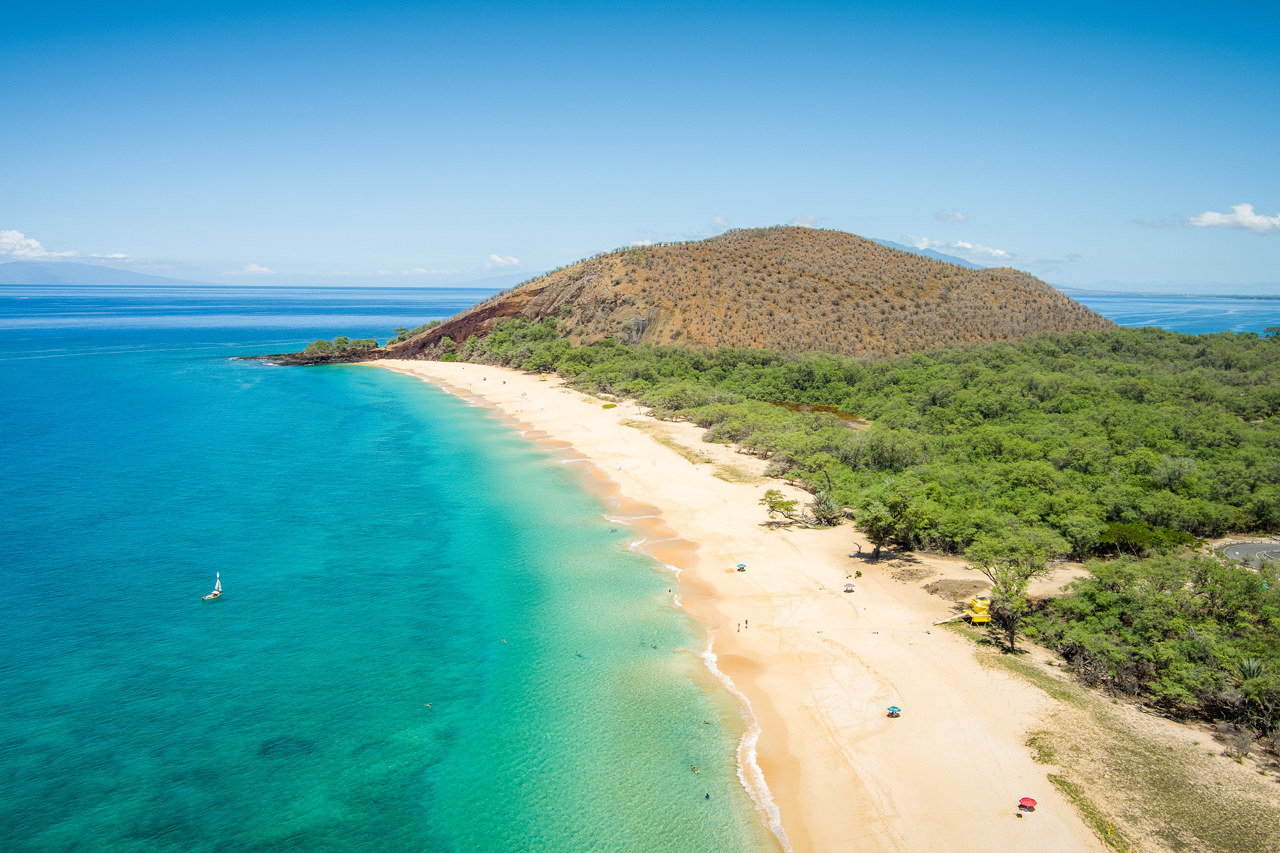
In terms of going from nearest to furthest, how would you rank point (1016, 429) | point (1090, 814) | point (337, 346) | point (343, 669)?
1. point (1090, 814)
2. point (343, 669)
3. point (1016, 429)
4. point (337, 346)

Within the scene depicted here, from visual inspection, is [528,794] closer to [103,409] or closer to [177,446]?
[177,446]

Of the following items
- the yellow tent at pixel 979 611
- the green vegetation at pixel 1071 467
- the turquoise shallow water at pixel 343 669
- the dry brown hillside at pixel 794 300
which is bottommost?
the turquoise shallow water at pixel 343 669

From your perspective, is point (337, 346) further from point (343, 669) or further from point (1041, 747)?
point (1041, 747)

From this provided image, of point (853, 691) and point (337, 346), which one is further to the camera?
point (337, 346)

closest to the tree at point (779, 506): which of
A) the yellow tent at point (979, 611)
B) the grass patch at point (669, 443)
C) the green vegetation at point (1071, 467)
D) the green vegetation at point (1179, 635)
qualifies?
the green vegetation at point (1071, 467)

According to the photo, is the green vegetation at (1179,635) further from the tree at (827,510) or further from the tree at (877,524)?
the tree at (827,510)

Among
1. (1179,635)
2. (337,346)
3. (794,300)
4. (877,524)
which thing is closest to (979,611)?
(1179,635)
